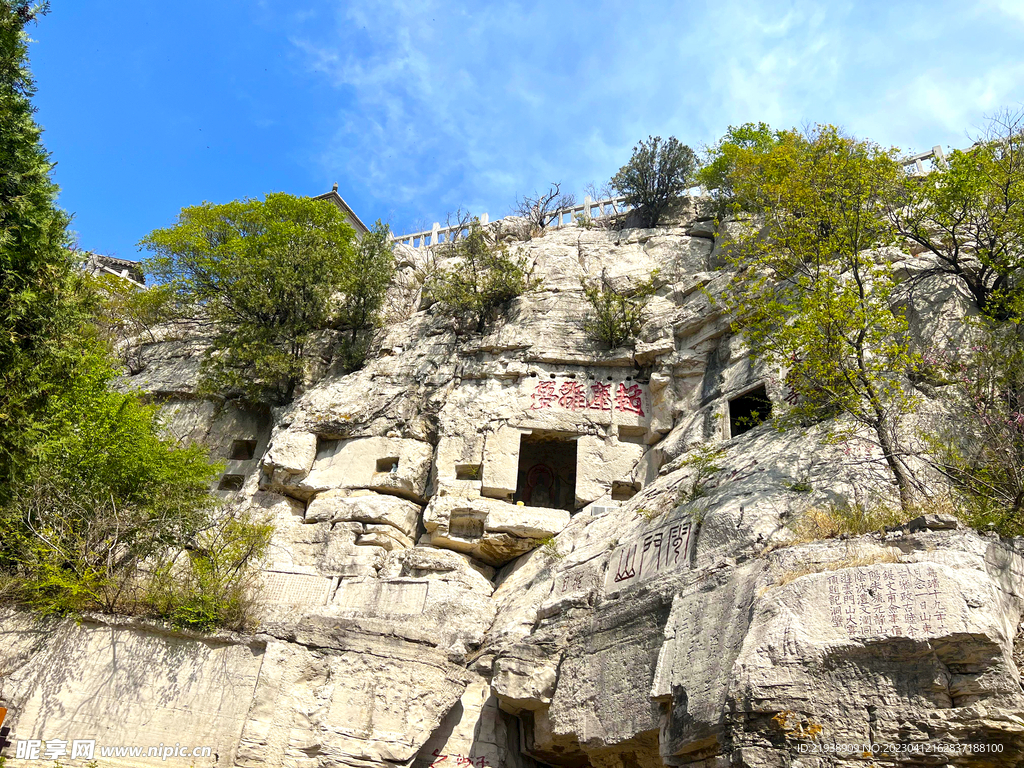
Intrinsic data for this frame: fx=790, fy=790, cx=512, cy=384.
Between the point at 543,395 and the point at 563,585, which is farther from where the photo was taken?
the point at 543,395

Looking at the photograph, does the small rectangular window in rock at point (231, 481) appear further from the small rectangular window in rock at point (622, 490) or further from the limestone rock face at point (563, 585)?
the small rectangular window in rock at point (622, 490)

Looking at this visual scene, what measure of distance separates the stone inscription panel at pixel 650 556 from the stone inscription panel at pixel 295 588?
5099 millimetres

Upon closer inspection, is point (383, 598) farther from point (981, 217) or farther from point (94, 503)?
point (981, 217)

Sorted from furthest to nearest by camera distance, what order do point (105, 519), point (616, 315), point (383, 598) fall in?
point (616, 315) → point (383, 598) → point (105, 519)

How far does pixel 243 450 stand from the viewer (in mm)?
17922

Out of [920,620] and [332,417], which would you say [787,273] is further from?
[332,417]

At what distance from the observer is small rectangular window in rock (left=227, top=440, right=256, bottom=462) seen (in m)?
17.7

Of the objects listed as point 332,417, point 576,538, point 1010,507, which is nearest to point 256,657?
point 576,538

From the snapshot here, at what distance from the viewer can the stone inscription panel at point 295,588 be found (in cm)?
1279

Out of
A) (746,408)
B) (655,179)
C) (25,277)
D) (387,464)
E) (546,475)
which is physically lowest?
(25,277)

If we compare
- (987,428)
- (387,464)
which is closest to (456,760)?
(387,464)

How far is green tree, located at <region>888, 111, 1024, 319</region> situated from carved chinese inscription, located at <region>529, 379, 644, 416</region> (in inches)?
215

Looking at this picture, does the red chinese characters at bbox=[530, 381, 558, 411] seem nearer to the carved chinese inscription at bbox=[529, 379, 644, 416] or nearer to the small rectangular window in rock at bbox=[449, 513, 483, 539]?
the carved chinese inscription at bbox=[529, 379, 644, 416]

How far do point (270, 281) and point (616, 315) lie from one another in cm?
816
